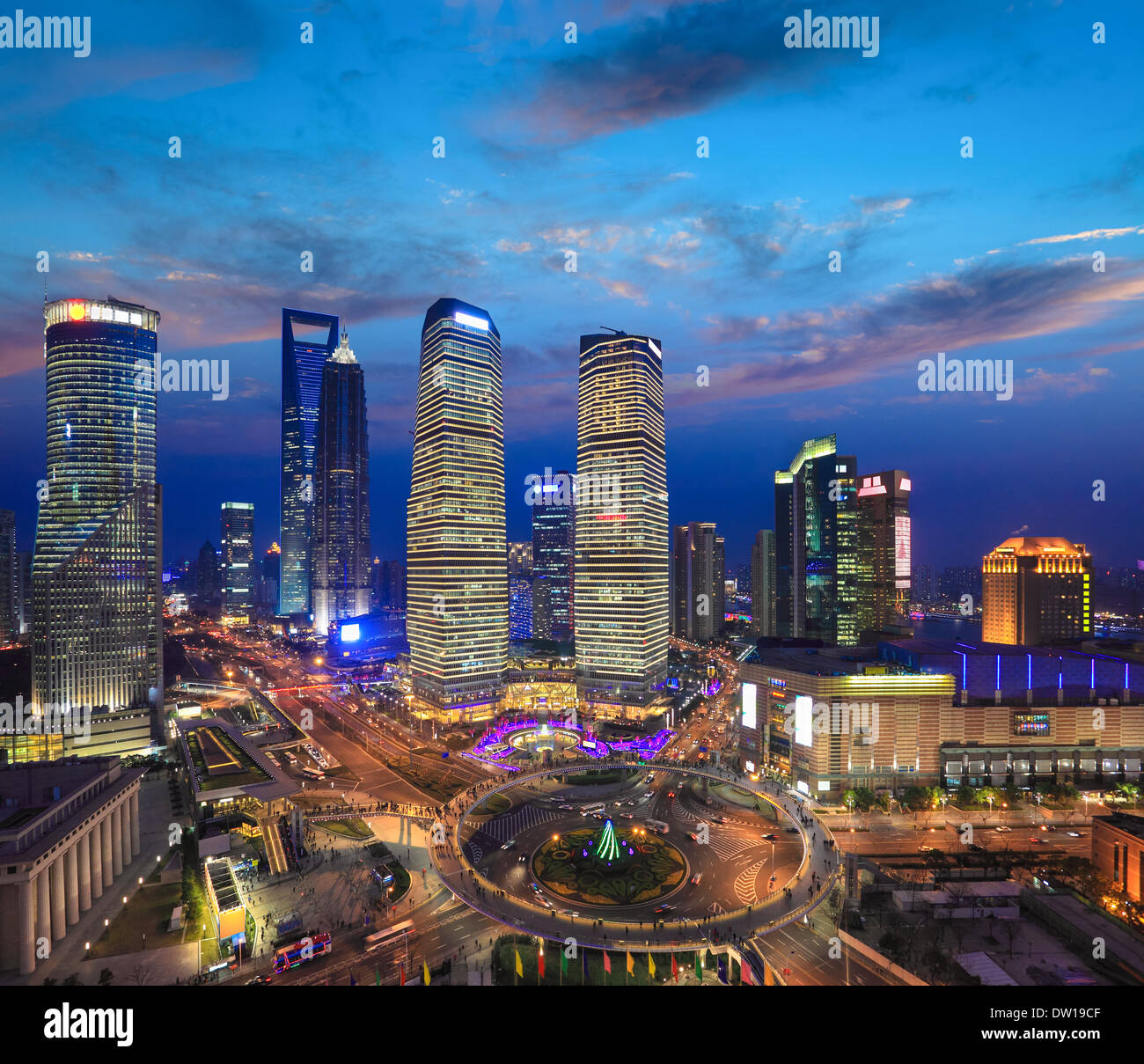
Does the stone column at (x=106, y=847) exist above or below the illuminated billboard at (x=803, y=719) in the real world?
below

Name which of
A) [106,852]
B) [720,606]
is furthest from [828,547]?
[106,852]

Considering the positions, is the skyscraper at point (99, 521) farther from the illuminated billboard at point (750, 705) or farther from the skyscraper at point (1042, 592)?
the skyscraper at point (1042, 592)

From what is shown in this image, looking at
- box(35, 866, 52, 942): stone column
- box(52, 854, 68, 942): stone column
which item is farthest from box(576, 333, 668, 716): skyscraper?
box(35, 866, 52, 942): stone column

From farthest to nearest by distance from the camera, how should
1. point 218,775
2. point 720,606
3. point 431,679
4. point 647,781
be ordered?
point 720,606
point 431,679
point 647,781
point 218,775

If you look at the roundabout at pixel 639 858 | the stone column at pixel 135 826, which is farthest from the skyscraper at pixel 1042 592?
the stone column at pixel 135 826

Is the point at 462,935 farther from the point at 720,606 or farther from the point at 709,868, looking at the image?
the point at 720,606
